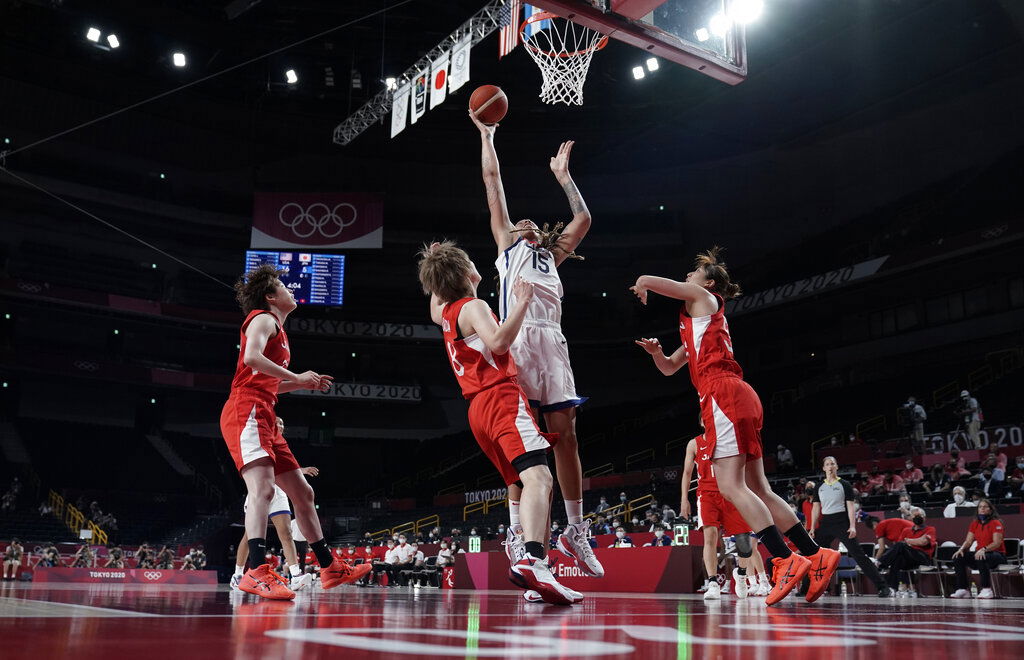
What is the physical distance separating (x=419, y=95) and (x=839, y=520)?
41.6 ft

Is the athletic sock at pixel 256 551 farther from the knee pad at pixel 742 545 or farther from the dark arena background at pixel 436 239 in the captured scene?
the dark arena background at pixel 436 239

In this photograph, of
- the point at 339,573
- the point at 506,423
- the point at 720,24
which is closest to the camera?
the point at 506,423

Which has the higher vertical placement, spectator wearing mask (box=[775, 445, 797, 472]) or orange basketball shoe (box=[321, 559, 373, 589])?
spectator wearing mask (box=[775, 445, 797, 472])

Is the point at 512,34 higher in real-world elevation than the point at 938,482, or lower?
higher

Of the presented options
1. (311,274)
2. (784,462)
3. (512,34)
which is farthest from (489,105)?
(311,274)

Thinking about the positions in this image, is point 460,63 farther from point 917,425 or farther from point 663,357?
point 917,425

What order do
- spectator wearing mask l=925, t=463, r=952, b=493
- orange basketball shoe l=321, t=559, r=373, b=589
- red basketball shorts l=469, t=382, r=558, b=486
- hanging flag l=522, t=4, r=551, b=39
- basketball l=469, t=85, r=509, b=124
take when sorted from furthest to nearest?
spectator wearing mask l=925, t=463, r=952, b=493 < hanging flag l=522, t=4, r=551, b=39 < basketball l=469, t=85, r=509, b=124 < orange basketball shoe l=321, t=559, r=373, b=589 < red basketball shorts l=469, t=382, r=558, b=486

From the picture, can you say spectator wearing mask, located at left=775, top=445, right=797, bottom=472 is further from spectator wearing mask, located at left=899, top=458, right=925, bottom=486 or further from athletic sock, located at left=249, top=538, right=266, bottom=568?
athletic sock, located at left=249, top=538, right=266, bottom=568

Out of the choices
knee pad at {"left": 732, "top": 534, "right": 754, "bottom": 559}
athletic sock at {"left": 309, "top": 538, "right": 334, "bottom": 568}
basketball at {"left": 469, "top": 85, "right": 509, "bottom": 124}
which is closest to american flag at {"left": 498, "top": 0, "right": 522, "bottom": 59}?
basketball at {"left": 469, "top": 85, "right": 509, "bottom": 124}

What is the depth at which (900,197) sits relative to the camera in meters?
26.2

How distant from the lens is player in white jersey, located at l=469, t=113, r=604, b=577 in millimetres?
4770

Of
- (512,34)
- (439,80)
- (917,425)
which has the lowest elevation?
(917,425)

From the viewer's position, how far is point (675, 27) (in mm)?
7922

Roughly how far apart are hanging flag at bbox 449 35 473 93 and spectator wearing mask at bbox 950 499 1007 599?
1159 cm
